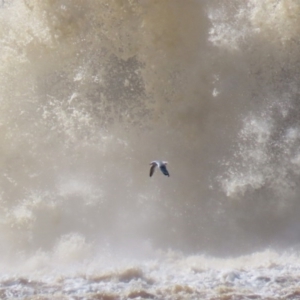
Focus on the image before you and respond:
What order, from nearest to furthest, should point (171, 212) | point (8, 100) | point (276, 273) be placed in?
point (276, 273) < point (171, 212) < point (8, 100)

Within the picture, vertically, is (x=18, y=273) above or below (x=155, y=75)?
below

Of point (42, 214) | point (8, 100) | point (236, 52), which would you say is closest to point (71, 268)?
point (42, 214)

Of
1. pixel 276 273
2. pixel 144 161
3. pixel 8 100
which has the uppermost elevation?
pixel 8 100

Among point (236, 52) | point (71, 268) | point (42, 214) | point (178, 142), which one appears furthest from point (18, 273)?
point (236, 52)

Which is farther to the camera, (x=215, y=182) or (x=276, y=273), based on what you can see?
(x=215, y=182)

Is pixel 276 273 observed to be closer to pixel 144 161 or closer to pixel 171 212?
pixel 171 212

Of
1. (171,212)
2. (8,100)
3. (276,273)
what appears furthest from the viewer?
(8,100)
